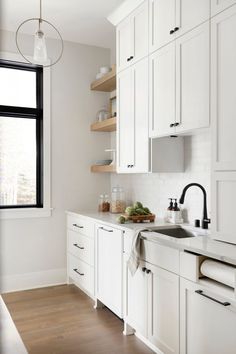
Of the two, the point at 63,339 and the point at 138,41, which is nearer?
the point at 63,339

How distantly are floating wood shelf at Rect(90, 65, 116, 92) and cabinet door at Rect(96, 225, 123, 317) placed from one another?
5.36ft

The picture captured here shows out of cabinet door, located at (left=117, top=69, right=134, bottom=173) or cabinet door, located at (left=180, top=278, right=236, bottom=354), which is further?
cabinet door, located at (left=117, top=69, right=134, bottom=173)

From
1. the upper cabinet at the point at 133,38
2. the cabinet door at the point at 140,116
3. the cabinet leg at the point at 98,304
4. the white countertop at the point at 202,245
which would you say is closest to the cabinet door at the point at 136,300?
the white countertop at the point at 202,245

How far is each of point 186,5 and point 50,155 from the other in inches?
89.2

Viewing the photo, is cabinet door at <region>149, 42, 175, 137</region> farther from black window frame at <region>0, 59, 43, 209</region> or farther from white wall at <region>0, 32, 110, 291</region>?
black window frame at <region>0, 59, 43, 209</region>

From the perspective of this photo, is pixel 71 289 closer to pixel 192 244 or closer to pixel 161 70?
pixel 192 244

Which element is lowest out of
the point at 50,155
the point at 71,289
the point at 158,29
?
the point at 71,289

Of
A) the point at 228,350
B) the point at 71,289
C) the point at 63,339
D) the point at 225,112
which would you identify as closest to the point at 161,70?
the point at 225,112

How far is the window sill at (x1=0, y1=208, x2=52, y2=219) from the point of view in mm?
3792

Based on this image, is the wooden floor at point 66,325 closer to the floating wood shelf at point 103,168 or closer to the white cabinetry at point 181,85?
the floating wood shelf at point 103,168

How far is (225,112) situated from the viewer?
2.07 meters

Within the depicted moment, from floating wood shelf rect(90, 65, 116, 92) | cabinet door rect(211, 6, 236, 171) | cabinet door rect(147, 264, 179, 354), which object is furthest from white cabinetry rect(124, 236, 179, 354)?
floating wood shelf rect(90, 65, 116, 92)

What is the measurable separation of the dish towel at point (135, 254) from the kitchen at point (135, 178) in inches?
0.6

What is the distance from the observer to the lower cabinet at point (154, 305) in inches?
85.7
